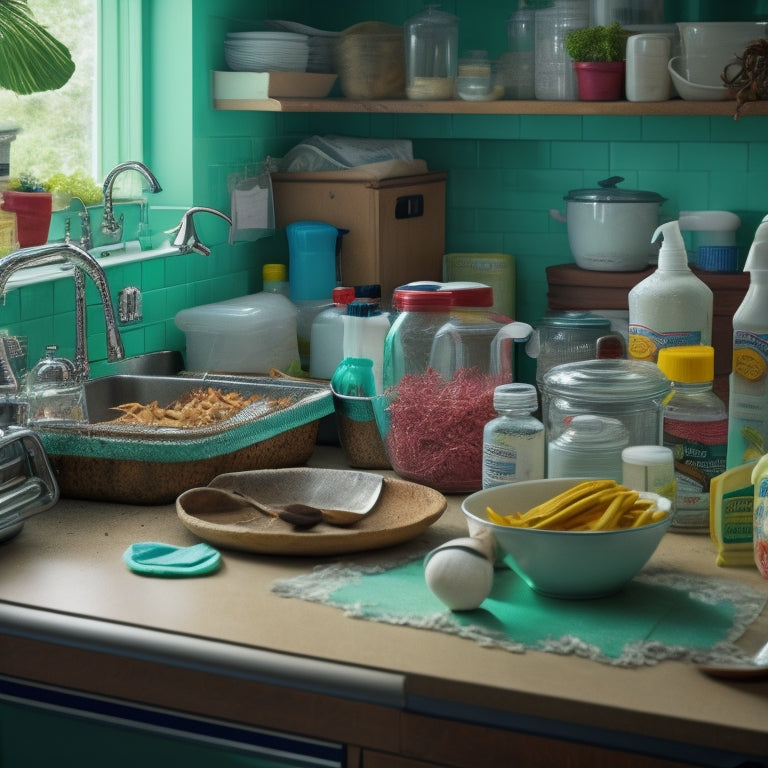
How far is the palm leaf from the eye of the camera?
90.0 inches

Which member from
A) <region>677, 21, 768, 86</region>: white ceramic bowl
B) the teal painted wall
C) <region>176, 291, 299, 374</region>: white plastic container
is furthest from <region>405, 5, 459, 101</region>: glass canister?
<region>176, 291, 299, 374</region>: white plastic container

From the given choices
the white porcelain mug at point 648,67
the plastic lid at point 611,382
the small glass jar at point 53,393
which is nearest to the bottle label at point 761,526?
the plastic lid at point 611,382

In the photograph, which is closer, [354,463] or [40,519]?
[40,519]

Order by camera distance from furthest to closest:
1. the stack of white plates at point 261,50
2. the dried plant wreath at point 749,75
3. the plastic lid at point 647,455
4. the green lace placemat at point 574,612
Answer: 1. the stack of white plates at point 261,50
2. the dried plant wreath at point 749,75
3. the plastic lid at point 647,455
4. the green lace placemat at point 574,612

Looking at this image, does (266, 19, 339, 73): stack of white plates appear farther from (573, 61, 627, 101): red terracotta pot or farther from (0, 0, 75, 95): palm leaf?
(0, 0, 75, 95): palm leaf

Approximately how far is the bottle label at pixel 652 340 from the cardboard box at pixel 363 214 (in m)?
1.21

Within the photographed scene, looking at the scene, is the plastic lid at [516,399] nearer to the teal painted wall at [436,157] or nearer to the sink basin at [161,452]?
the sink basin at [161,452]

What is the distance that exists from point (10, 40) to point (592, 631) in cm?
157

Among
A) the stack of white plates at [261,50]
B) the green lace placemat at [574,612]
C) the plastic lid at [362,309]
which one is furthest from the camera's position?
the stack of white plates at [261,50]

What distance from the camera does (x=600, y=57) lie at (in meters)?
2.76

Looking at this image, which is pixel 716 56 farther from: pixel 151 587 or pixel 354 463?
pixel 151 587

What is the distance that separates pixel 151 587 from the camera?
5.12 feet

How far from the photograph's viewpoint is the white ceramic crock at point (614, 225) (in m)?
2.97

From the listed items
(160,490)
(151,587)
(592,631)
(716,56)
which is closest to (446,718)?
(592,631)
